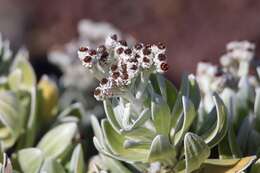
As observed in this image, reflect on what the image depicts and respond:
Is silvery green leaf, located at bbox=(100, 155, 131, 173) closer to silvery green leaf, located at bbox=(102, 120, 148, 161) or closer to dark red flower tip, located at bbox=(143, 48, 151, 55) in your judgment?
silvery green leaf, located at bbox=(102, 120, 148, 161)

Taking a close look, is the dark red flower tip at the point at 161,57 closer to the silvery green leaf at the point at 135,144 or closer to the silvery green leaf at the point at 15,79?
the silvery green leaf at the point at 135,144

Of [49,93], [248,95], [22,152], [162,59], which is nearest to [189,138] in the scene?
[162,59]

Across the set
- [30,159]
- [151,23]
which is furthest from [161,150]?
[151,23]

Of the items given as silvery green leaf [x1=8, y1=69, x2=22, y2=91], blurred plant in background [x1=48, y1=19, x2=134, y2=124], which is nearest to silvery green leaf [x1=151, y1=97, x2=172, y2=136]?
silvery green leaf [x1=8, y1=69, x2=22, y2=91]

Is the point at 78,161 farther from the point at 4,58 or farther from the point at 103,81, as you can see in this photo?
the point at 4,58

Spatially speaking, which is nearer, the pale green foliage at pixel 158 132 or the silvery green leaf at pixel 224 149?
the pale green foliage at pixel 158 132

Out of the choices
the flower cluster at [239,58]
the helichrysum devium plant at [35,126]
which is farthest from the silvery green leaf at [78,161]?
the flower cluster at [239,58]
